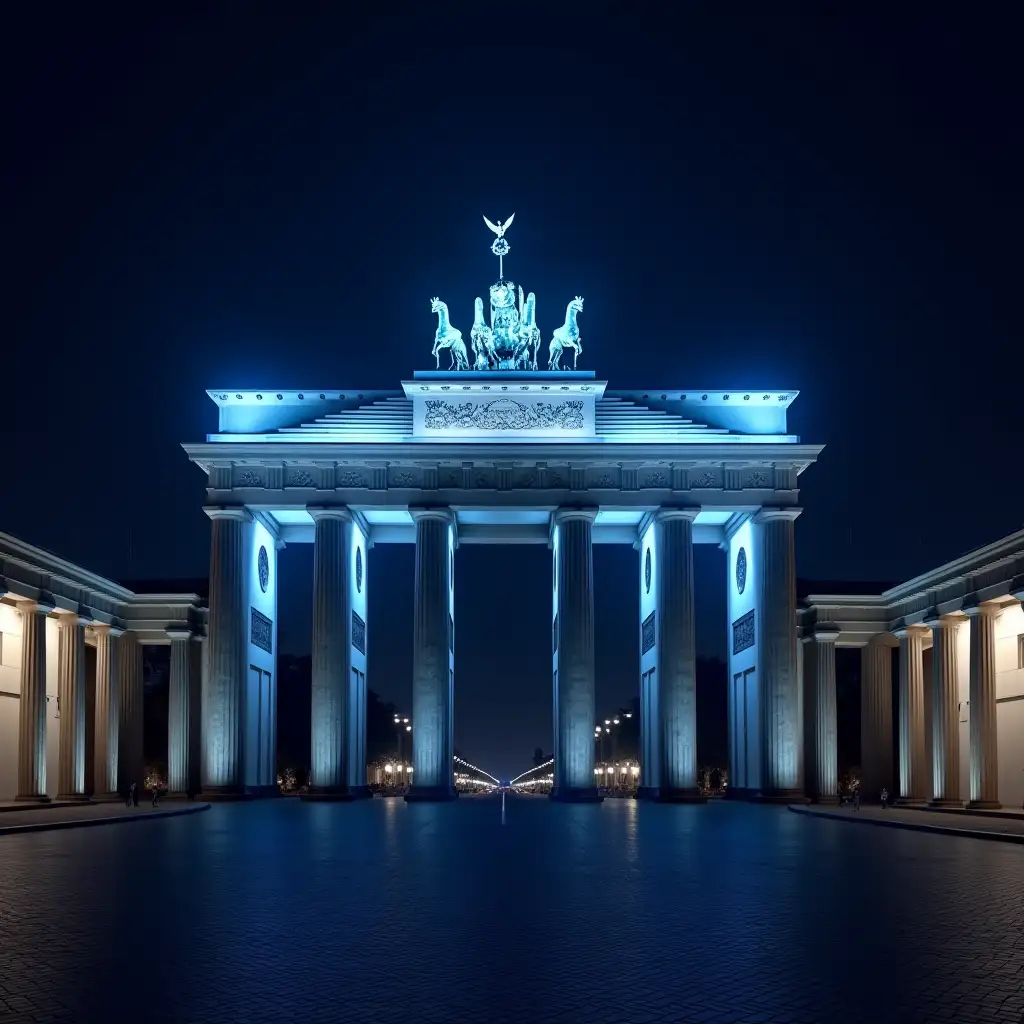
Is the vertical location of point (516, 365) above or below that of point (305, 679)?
above

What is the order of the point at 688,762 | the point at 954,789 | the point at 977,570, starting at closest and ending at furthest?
the point at 977,570 → the point at 954,789 → the point at 688,762

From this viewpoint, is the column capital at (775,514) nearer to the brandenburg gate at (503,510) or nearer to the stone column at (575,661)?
the brandenburg gate at (503,510)

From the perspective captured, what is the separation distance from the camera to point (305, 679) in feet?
345

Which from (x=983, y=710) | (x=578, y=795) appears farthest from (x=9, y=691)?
(x=983, y=710)

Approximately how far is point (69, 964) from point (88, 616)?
45.6 m

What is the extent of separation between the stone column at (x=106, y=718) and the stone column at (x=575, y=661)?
20.7 m

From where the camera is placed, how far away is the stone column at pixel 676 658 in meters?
52.3

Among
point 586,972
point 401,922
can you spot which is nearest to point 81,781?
point 401,922

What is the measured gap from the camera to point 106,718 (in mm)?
57719

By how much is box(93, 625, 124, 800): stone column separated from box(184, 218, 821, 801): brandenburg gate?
6781 mm

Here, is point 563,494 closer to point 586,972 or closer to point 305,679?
point 586,972

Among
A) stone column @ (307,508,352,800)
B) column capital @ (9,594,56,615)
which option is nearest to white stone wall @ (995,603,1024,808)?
stone column @ (307,508,352,800)

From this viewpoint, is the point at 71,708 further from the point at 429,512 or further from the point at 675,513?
the point at 675,513

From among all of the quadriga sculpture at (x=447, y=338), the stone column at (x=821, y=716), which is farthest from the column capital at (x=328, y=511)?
the stone column at (x=821, y=716)
